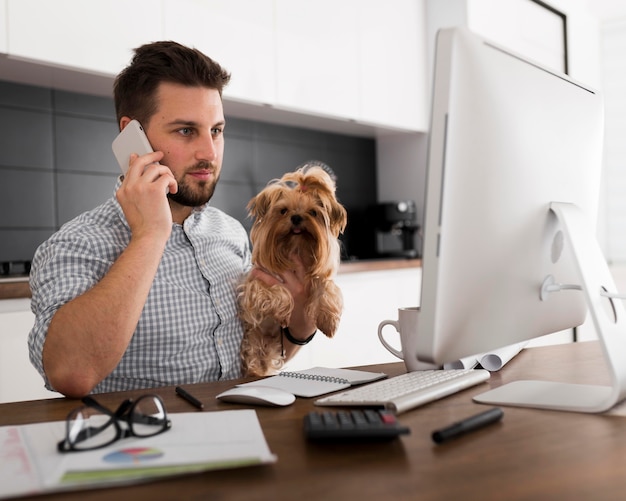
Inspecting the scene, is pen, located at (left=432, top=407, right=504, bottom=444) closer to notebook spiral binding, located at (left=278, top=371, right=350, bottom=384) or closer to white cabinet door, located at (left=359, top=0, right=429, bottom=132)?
notebook spiral binding, located at (left=278, top=371, right=350, bottom=384)

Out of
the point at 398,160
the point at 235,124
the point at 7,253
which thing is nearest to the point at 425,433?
the point at 7,253

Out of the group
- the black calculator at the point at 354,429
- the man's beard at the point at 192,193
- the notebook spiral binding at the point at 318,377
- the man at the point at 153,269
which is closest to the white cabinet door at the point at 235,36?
the man at the point at 153,269

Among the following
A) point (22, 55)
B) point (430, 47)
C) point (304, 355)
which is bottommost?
point (304, 355)

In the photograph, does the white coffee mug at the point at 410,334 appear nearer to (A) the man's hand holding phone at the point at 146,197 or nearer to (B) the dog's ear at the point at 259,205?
(A) the man's hand holding phone at the point at 146,197

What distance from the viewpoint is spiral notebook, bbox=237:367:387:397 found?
1.09 metres

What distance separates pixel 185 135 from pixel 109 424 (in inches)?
35.7

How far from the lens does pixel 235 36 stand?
300 centimetres

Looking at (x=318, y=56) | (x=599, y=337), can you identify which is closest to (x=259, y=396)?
(x=599, y=337)

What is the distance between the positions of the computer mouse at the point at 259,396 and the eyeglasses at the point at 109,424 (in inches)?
6.3

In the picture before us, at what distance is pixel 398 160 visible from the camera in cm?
431

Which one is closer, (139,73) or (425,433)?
(425,433)

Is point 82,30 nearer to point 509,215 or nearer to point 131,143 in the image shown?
point 131,143

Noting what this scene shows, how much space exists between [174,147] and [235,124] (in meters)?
2.00

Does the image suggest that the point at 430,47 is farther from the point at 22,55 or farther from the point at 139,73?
the point at 139,73
